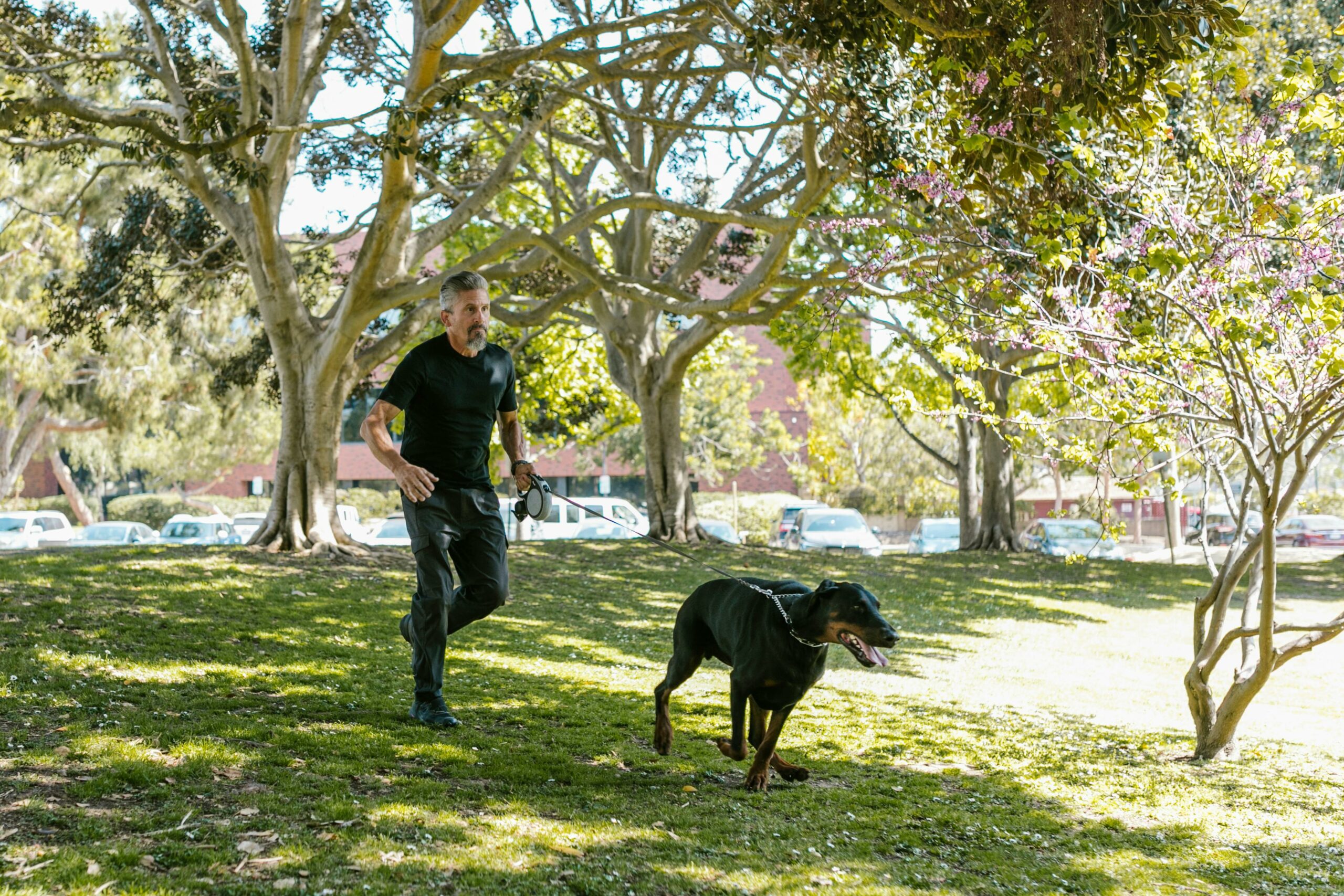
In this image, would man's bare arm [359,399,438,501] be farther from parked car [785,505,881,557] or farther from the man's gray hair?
parked car [785,505,881,557]

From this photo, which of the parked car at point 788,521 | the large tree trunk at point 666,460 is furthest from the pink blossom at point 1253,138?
the parked car at point 788,521

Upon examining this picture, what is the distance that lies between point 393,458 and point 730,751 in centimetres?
217

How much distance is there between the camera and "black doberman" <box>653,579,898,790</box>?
5.04 metres

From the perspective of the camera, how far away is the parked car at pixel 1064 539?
95.2 ft

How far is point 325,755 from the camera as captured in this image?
227 inches

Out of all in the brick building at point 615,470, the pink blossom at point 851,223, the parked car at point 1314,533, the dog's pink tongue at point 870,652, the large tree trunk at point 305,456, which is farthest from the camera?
the brick building at point 615,470

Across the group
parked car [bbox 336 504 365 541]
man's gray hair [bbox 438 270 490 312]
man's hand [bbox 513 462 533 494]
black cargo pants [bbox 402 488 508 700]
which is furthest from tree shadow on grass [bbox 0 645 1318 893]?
parked car [bbox 336 504 365 541]

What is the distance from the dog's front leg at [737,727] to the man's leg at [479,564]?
132 centimetres

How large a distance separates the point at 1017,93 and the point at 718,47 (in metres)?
5.86

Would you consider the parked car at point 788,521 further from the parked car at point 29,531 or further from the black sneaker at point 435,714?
the black sneaker at point 435,714

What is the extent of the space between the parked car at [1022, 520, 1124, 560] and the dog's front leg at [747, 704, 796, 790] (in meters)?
22.7

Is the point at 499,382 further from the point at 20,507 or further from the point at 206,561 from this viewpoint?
the point at 20,507

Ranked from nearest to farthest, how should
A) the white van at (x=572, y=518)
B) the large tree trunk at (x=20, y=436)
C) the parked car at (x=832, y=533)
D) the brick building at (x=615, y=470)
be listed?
the parked car at (x=832, y=533) → the white van at (x=572, y=518) → the large tree trunk at (x=20, y=436) → the brick building at (x=615, y=470)

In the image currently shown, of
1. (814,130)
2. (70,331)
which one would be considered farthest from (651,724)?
(70,331)
